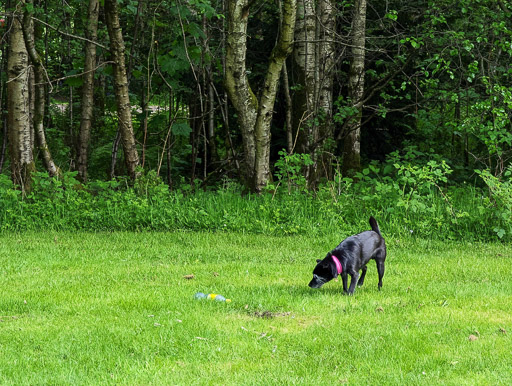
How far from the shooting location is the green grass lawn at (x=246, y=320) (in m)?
4.59

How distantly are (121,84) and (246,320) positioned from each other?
7774 mm

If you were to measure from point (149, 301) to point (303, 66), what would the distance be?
319 inches

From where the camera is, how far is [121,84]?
40.3ft

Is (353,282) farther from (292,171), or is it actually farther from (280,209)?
(292,171)

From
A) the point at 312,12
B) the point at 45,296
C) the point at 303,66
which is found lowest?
the point at 45,296

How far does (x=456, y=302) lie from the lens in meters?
6.41

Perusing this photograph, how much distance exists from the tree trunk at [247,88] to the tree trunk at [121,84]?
6.95 feet

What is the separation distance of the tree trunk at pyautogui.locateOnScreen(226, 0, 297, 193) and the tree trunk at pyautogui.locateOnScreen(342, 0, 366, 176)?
1631 mm

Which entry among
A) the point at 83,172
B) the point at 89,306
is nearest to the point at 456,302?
the point at 89,306

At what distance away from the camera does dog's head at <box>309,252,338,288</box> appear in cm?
638

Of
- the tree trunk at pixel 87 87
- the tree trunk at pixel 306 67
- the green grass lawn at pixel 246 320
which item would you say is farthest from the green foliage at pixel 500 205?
the tree trunk at pixel 87 87

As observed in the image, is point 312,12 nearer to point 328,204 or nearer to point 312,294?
point 328,204

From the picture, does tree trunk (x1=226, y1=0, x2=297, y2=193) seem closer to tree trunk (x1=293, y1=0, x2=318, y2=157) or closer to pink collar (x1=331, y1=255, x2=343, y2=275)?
tree trunk (x1=293, y1=0, x2=318, y2=157)

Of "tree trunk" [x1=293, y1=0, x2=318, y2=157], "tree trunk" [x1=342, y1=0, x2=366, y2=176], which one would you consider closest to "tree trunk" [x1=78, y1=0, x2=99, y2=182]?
"tree trunk" [x1=293, y1=0, x2=318, y2=157]
